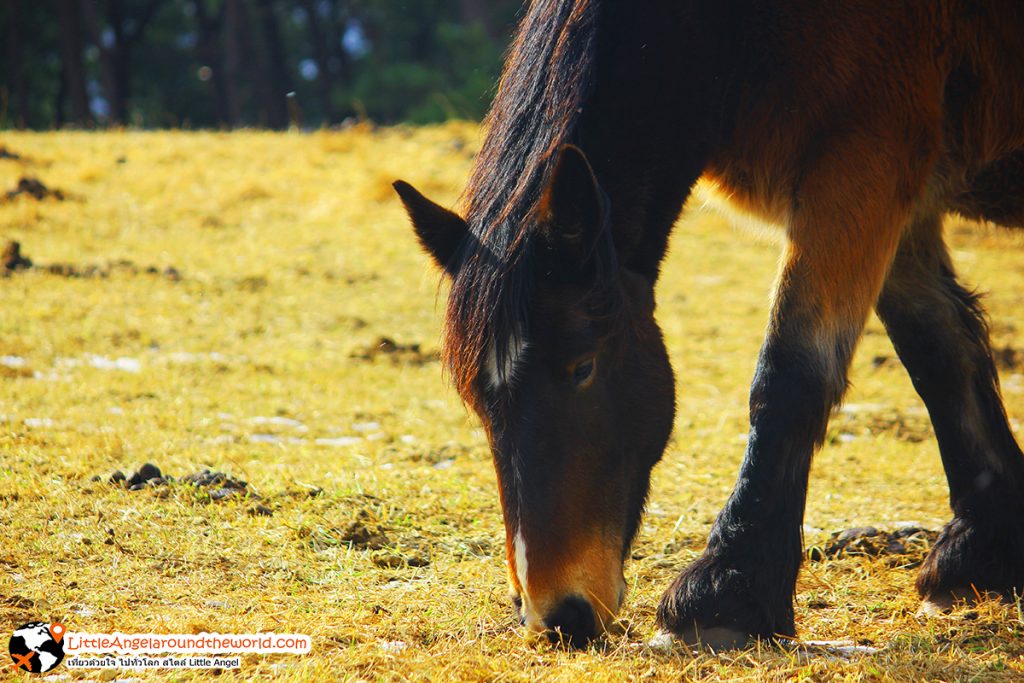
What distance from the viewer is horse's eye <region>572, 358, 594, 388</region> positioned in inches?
106

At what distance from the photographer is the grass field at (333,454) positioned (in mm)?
2791

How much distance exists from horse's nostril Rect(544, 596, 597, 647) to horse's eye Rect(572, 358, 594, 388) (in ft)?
1.84

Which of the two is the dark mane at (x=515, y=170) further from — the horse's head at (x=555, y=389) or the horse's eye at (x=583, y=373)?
the horse's eye at (x=583, y=373)

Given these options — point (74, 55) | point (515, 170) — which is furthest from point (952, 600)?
point (74, 55)

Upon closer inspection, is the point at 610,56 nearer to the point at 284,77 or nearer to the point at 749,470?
the point at 749,470

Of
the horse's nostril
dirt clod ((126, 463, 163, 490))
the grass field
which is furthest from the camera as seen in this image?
dirt clod ((126, 463, 163, 490))

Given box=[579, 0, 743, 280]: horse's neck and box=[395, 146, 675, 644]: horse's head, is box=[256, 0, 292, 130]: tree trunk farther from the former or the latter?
box=[395, 146, 675, 644]: horse's head

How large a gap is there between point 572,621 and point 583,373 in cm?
64

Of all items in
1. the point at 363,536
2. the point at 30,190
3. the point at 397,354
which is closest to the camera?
the point at 363,536

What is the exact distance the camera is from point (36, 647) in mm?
2604

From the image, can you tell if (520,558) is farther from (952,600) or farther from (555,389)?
(952,600)

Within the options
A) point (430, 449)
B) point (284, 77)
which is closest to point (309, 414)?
point (430, 449)

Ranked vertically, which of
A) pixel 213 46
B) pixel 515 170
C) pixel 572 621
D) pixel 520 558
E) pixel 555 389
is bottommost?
pixel 572 621

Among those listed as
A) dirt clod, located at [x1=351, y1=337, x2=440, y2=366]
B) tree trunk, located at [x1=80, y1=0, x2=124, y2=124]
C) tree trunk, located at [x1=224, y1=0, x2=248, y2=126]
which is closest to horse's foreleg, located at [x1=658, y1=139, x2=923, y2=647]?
dirt clod, located at [x1=351, y1=337, x2=440, y2=366]
